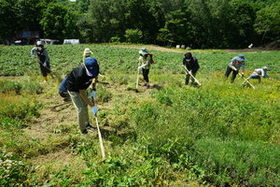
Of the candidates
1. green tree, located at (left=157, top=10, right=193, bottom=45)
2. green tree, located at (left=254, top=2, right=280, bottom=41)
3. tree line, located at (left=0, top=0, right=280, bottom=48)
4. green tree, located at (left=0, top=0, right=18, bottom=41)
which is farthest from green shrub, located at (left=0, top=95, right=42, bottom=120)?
green tree, located at (left=254, top=2, right=280, bottom=41)

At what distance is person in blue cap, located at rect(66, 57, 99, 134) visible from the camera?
4.59 m

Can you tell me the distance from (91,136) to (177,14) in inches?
1817

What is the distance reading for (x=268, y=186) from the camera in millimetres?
3691

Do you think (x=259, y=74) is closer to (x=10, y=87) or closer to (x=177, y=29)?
(x=10, y=87)

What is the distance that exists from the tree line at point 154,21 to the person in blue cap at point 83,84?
43.5 metres

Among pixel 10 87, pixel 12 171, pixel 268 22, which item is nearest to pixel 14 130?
pixel 12 171

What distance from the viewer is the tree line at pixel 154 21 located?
49344mm

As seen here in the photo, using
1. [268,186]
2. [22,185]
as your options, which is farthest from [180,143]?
[22,185]

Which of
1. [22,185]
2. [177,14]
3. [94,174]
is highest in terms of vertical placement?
[177,14]

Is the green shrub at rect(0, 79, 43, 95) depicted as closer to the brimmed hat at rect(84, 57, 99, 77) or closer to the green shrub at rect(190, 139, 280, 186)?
the brimmed hat at rect(84, 57, 99, 77)

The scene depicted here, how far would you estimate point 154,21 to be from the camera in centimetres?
5275

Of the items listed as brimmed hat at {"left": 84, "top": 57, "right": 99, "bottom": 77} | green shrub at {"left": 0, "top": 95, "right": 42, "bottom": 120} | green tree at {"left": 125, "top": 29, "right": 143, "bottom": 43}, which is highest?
green tree at {"left": 125, "top": 29, "right": 143, "bottom": 43}

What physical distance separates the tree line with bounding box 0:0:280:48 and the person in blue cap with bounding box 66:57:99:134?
43.5m

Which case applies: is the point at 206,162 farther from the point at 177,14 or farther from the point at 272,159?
the point at 177,14
